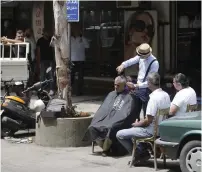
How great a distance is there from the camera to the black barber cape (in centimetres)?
800

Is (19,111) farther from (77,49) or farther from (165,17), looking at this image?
(165,17)

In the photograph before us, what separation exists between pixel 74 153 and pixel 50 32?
34.4 ft

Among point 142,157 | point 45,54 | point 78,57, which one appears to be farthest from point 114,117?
point 45,54

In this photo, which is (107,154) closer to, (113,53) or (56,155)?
(56,155)

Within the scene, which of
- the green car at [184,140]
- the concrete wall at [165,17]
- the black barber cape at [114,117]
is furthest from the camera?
the concrete wall at [165,17]

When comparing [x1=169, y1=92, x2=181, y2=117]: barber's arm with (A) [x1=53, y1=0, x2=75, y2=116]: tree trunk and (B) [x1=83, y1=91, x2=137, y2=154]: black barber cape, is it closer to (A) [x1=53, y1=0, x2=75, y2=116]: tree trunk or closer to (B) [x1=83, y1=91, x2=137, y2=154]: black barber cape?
(B) [x1=83, y1=91, x2=137, y2=154]: black barber cape

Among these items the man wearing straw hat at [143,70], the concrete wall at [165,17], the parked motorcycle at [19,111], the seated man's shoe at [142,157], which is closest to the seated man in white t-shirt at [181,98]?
the seated man's shoe at [142,157]

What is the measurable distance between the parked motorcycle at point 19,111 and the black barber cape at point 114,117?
6.37 feet

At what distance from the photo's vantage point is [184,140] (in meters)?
6.66

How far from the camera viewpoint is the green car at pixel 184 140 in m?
6.53

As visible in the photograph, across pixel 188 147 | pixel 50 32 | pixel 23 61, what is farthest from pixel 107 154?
pixel 50 32

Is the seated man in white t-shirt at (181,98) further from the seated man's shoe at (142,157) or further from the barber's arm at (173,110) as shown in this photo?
the seated man's shoe at (142,157)

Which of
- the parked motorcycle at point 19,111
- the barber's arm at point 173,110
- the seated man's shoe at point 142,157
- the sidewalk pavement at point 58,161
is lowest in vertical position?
the sidewalk pavement at point 58,161

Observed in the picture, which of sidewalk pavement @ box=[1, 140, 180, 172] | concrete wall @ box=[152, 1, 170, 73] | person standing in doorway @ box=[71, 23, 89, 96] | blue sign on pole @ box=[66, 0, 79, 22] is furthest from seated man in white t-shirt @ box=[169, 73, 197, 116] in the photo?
concrete wall @ box=[152, 1, 170, 73]
